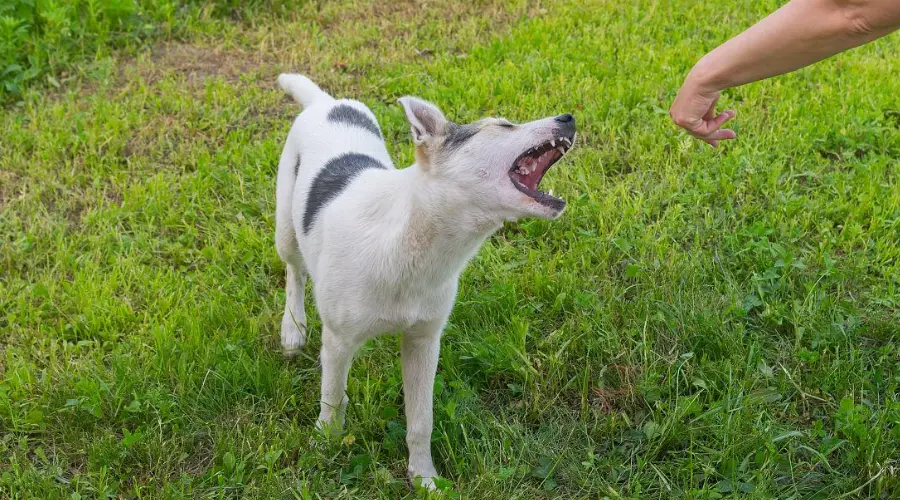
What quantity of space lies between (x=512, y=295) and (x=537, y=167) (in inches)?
45.1

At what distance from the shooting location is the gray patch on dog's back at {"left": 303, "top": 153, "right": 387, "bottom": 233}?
337 centimetres

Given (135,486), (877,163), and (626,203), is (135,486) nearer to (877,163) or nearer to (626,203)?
(626,203)

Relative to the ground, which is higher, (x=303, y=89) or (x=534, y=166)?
(x=534, y=166)

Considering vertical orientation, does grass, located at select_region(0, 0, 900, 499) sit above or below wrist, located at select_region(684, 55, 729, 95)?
below

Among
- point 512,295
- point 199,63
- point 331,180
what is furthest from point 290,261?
point 199,63

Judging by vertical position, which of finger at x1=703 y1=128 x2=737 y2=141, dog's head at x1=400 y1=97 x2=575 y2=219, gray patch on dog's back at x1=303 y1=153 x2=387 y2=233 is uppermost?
dog's head at x1=400 y1=97 x2=575 y2=219

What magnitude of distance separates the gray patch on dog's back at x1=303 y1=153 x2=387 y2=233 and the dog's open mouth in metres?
0.81

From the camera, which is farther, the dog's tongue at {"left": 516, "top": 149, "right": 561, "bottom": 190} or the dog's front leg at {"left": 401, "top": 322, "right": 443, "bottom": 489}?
the dog's front leg at {"left": 401, "top": 322, "right": 443, "bottom": 489}

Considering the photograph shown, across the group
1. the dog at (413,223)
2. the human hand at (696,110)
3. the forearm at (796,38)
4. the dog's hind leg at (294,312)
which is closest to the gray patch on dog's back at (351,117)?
the dog at (413,223)

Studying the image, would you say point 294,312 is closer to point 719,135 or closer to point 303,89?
point 303,89

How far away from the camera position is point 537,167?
9.66 ft

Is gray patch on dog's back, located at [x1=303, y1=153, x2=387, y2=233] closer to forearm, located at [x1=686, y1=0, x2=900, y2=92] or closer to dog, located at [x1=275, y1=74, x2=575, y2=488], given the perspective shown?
dog, located at [x1=275, y1=74, x2=575, y2=488]

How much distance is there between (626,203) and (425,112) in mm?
2079

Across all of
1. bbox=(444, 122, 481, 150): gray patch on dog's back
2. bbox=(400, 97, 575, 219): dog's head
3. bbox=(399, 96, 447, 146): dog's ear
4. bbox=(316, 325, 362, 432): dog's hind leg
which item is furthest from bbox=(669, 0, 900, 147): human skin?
bbox=(316, 325, 362, 432): dog's hind leg
